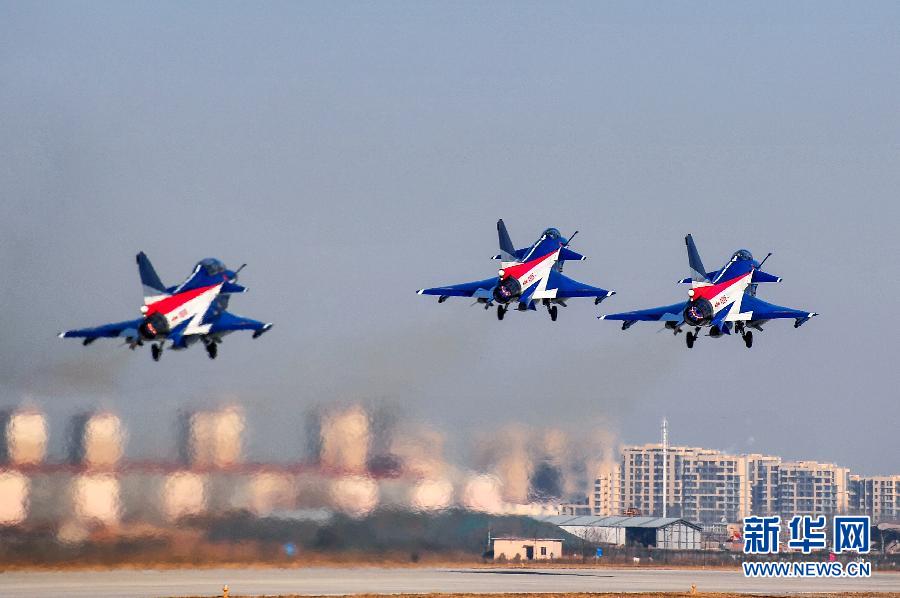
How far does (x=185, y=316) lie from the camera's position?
226 feet

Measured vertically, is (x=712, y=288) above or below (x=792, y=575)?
above

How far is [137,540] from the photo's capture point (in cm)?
8088

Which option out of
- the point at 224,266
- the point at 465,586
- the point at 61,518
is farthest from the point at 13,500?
the point at 465,586

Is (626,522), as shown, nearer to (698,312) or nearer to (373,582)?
(373,582)

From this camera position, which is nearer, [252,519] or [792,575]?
[252,519]

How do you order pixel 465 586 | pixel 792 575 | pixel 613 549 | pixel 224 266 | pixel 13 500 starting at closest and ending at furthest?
pixel 224 266, pixel 13 500, pixel 465 586, pixel 792 575, pixel 613 549

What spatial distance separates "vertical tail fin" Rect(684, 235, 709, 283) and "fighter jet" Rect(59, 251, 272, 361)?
26228 millimetres

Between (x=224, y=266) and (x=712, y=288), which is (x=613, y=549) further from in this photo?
(x=224, y=266)

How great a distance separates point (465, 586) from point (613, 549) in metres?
62.8

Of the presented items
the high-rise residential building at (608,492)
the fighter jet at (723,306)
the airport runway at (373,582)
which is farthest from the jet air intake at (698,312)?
the high-rise residential building at (608,492)

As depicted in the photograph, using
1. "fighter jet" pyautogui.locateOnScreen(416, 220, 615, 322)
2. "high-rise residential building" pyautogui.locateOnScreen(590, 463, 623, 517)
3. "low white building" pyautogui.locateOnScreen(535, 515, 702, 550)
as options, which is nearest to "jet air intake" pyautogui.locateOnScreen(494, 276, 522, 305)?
"fighter jet" pyautogui.locateOnScreen(416, 220, 615, 322)

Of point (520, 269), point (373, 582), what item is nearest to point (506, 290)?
point (520, 269)

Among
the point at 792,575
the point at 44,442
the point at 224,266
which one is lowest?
the point at 792,575

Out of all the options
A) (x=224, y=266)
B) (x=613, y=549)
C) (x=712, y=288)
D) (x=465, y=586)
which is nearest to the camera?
(x=224, y=266)
